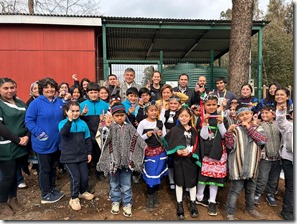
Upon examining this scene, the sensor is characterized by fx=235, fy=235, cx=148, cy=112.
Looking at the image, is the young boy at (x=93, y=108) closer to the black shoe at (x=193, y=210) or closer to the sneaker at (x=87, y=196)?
the sneaker at (x=87, y=196)

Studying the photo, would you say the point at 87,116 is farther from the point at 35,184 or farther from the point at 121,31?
the point at 121,31

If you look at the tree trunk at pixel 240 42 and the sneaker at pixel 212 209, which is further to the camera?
the tree trunk at pixel 240 42

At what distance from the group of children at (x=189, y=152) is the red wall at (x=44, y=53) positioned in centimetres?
641

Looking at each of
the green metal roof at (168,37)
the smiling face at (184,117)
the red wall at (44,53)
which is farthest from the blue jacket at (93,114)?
the green metal roof at (168,37)

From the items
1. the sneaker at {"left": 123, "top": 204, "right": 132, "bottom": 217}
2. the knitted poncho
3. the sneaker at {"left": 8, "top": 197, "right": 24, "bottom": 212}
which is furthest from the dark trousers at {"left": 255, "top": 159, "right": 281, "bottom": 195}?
the sneaker at {"left": 8, "top": 197, "right": 24, "bottom": 212}

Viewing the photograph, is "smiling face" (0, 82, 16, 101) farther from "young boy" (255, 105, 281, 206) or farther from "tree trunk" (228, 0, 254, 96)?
"tree trunk" (228, 0, 254, 96)

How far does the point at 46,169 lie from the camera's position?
3.56 m

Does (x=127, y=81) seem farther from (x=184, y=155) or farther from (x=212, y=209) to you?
(x=212, y=209)

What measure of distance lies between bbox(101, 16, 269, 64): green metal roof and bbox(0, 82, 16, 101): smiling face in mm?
6573

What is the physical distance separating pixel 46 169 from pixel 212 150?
8.13 feet

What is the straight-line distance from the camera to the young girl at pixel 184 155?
10.7 ft

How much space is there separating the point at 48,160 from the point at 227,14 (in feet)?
136

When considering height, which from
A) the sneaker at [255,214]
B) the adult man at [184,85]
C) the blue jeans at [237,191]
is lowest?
the sneaker at [255,214]

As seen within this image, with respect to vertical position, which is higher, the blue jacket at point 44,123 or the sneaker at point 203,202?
the blue jacket at point 44,123
